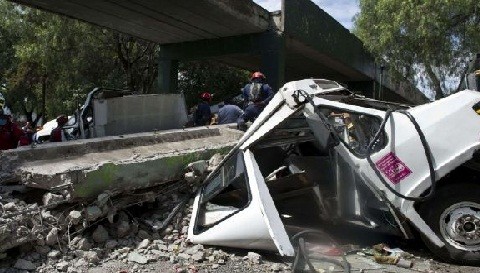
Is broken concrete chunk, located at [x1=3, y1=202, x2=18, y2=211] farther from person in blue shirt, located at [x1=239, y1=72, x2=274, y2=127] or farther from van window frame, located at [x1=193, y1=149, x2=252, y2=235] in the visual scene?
person in blue shirt, located at [x1=239, y1=72, x2=274, y2=127]

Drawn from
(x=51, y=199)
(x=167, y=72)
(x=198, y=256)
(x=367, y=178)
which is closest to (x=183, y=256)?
(x=198, y=256)

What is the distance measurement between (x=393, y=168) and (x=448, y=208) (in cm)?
61

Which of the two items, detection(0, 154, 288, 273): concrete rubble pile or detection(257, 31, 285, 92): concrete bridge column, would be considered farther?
detection(257, 31, 285, 92): concrete bridge column

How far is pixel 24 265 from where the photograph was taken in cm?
384

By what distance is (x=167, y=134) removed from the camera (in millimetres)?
6953

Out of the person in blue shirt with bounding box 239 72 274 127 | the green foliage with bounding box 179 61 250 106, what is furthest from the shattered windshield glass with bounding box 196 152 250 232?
the green foliage with bounding box 179 61 250 106

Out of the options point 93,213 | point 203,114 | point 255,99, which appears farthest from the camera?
point 203,114

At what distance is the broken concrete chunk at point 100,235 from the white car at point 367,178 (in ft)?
2.81

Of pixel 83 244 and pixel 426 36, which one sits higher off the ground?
pixel 426 36

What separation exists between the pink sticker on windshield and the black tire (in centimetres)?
36

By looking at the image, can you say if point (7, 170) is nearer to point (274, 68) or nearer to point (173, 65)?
point (274, 68)

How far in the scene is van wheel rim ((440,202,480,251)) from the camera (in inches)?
163

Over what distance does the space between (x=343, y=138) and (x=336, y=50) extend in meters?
12.2

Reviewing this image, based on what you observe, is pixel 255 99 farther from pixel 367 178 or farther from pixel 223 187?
pixel 367 178
